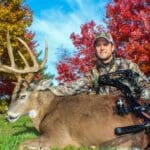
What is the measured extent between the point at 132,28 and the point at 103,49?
37.5ft

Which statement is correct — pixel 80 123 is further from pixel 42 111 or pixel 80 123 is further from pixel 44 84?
pixel 44 84

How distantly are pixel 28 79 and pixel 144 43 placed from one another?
33.1 ft

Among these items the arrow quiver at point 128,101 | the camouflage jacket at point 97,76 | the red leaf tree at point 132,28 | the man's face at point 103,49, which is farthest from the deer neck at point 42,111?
the red leaf tree at point 132,28

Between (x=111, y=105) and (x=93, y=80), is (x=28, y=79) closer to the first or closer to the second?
(x=93, y=80)

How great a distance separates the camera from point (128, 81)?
8148 millimetres

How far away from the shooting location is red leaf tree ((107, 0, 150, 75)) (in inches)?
754

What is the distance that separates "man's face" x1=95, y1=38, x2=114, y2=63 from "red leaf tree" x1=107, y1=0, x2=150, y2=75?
928 centimetres

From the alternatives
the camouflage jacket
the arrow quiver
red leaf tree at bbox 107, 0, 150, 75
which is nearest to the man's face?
the camouflage jacket

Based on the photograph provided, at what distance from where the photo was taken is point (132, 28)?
20.6m

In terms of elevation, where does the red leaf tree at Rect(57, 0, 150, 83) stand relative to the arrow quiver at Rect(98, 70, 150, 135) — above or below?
above

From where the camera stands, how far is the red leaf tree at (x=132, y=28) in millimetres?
19153

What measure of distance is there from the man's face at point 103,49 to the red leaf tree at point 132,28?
365 inches

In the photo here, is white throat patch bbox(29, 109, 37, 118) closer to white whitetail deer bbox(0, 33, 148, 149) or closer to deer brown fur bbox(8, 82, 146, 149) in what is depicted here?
white whitetail deer bbox(0, 33, 148, 149)

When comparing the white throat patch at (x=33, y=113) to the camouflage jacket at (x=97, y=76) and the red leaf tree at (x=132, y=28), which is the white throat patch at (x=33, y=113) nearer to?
the camouflage jacket at (x=97, y=76)
